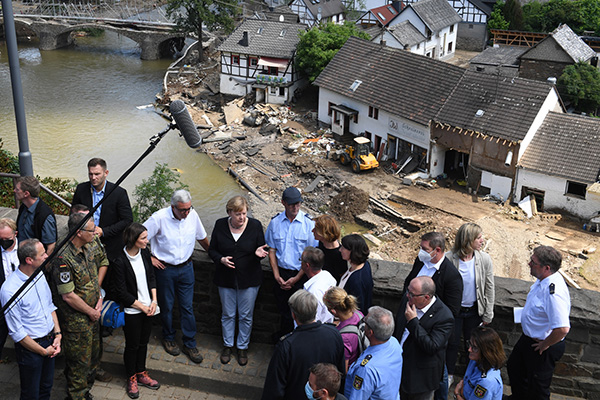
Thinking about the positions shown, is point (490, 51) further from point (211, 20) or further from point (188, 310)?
point (188, 310)

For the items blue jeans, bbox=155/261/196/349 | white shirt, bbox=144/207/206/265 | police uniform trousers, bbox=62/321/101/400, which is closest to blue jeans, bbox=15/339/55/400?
police uniform trousers, bbox=62/321/101/400

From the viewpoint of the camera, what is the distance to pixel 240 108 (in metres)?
36.5

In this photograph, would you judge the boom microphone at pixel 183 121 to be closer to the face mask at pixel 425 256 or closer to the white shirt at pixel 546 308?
the face mask at pixel 425 256

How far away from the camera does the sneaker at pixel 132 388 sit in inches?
Answer: 262

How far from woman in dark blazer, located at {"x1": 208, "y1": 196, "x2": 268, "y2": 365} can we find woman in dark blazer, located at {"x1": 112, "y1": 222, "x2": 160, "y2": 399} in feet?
2.32

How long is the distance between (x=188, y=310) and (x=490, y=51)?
3713 centimetres

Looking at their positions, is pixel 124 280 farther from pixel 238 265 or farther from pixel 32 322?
pixel 238 265

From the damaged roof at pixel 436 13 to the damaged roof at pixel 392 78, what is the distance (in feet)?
39.8

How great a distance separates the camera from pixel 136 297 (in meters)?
6.54

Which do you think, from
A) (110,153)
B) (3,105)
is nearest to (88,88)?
(3,105)

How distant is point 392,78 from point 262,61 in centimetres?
886

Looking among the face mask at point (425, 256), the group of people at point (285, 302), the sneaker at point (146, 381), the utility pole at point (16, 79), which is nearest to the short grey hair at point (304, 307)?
the group of people at point (285, 302)

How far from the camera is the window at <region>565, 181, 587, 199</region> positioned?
2480cm

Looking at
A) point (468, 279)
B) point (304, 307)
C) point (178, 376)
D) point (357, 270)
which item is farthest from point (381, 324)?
point (178, 376)
